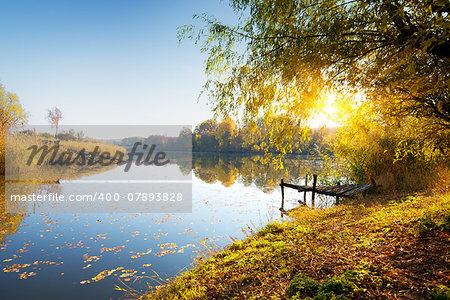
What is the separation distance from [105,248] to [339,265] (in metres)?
6.10

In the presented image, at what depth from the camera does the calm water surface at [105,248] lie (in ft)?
16.2

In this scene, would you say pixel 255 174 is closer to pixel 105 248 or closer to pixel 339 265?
pixel 105 248

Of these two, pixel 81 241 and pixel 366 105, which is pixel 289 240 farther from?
pixel 81 241

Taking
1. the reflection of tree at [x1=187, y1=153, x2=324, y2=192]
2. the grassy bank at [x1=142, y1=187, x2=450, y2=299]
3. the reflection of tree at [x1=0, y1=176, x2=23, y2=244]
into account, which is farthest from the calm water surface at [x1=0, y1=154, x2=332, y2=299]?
the reflection of tree at [x1=187, y1=153, x2=324, y2=192]

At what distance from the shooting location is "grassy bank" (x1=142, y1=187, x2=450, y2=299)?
273cm

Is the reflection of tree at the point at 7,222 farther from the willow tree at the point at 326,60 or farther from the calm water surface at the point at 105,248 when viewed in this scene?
the willow tree at the point at 326,60

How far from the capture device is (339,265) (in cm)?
341

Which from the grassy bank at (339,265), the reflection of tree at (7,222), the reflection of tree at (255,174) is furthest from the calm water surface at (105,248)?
the reflection of tree at (255,174)

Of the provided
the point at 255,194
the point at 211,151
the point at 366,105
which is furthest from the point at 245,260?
the point at 211,151

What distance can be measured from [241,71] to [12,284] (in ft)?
22.9

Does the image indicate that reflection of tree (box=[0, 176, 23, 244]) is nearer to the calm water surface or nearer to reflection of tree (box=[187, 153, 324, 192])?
the calm water surface

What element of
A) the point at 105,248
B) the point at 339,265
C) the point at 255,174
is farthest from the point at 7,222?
the point at 255,174

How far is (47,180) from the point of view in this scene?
53.5 feet

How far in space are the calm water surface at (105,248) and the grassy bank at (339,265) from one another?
4.14ft
